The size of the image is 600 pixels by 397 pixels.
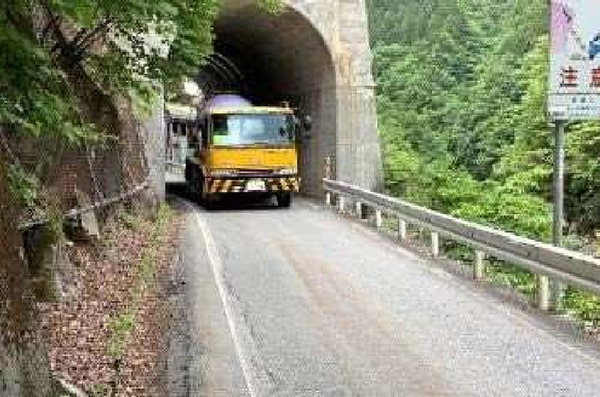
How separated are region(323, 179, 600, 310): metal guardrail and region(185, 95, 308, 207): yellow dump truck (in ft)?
22.0

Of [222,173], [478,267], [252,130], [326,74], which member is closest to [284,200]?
[222,173]

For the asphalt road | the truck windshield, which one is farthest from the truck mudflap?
the asphalt road

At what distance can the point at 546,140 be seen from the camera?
3038 cm

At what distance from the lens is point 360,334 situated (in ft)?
28.3

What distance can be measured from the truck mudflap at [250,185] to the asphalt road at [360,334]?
9177 millimetres

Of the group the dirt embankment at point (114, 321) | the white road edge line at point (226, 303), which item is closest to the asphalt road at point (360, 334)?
the white road edge line at point (226, 303)

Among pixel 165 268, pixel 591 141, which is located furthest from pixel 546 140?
pixel 165 268

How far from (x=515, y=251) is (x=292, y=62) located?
747 inches

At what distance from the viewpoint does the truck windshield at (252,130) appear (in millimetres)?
24000

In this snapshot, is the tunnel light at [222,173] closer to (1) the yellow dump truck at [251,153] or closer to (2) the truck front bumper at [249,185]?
(1) the yellow dump truck at [251,153]

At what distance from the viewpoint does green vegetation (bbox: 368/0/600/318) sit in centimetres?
2027

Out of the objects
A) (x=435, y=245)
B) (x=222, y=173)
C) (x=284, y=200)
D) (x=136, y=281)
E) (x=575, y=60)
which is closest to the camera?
(x=575, y=60)

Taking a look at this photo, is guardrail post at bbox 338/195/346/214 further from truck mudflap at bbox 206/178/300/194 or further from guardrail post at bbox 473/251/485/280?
guardrail post at bbox 473/251/485/280

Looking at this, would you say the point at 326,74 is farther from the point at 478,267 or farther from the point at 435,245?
the point at 478,267
